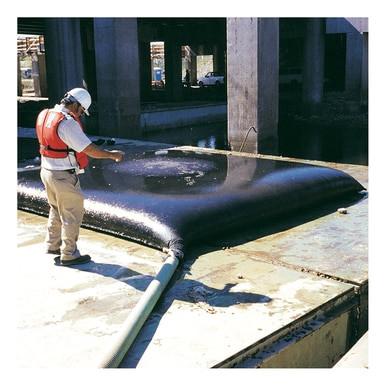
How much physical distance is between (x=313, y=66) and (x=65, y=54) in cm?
1424

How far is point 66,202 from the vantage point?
15.5ft

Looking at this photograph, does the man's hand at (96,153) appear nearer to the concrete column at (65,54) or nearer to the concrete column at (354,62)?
the concrete column at (65,54)

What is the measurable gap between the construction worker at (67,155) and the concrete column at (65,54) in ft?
54.5

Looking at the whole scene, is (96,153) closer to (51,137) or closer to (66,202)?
(51,137)

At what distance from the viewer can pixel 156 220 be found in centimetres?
539

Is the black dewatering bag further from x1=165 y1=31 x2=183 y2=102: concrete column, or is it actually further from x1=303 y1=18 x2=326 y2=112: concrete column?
x1=165 y1=31 x2=183 y2=102: concrete column

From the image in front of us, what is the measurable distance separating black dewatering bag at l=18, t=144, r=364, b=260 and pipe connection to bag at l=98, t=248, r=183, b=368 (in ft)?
1.47

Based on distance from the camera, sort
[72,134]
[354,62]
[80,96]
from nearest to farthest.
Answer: [72,134], [80,96], [354,62]

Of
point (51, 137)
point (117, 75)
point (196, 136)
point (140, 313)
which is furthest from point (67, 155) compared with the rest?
point (196, 136)

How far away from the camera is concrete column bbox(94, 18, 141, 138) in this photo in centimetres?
1717

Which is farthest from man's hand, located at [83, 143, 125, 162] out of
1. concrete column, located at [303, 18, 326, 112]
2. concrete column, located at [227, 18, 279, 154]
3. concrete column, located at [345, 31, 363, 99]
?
concrete column, located at [345, 31, 363, 99]
